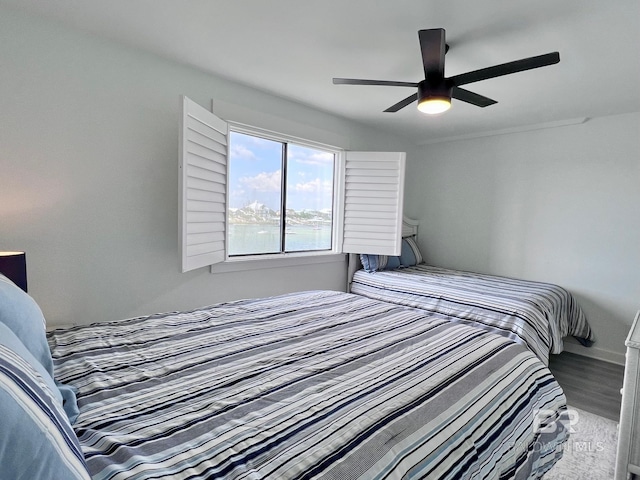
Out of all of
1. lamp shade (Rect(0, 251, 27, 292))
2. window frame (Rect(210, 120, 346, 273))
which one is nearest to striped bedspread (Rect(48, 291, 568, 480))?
lamp shade (Rect(0, 251, 27, 292))

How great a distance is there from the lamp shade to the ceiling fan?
75.3 inches

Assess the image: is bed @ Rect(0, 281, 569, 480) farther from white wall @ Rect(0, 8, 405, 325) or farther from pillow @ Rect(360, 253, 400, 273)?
pillow @ Rect(360, 253, 400, 273)

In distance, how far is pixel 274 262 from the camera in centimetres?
304

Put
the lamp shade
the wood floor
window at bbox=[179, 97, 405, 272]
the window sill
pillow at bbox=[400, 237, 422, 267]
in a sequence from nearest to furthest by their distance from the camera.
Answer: the lamp shade → window at bbox=[179, 97, 405, 272] → the wood floor → the window sill → pillow at bbox=[400, 237, 422, 267]

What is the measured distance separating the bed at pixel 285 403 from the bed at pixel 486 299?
3.07ft

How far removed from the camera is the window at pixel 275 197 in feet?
7.22

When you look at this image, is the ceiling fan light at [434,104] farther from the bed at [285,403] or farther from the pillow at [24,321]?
the pillow at [24,321]

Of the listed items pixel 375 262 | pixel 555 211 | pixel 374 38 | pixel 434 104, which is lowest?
pixel 375 262

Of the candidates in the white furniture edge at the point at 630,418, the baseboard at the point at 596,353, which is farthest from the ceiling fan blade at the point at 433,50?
the baseboard at the point at 596,353

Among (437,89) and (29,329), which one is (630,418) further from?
(29,329)

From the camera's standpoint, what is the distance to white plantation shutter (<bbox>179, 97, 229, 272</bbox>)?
205 cm

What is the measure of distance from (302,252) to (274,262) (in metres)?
0.40

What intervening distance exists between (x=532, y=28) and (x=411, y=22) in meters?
0.65
